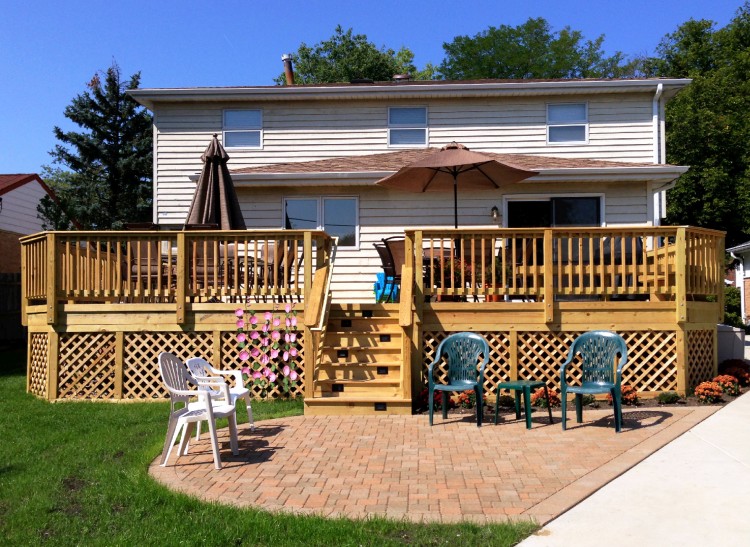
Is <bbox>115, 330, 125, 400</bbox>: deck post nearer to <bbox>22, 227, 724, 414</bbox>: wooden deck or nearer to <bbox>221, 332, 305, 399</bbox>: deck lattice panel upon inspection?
<bbox>22, 227, 724, 414</bbox>: wooden deck

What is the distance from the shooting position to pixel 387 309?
31.4 ft

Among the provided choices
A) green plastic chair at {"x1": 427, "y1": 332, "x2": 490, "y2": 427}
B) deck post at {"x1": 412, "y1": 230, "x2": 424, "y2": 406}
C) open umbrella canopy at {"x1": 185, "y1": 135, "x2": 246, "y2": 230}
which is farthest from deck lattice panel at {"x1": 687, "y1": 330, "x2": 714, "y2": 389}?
open umbrella canopy at {"x1": 185, "y1": 135, "x2": 246, "y2": 230}

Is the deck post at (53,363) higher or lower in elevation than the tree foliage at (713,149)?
lower

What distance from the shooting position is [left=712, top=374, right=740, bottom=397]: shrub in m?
8.92

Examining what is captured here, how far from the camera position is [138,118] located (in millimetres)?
26828

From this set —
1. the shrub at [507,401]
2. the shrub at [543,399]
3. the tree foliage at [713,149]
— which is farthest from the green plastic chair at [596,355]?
the tree foliage at [713,149]

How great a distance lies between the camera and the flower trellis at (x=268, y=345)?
30.3ft

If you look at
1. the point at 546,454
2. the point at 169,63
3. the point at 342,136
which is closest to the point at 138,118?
the point at 169,63

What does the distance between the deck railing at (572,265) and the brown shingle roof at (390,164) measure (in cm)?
336

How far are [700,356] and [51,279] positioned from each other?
351 inches

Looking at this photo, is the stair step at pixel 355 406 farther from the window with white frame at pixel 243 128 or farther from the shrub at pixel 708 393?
the window with white frame at pixel 243 128

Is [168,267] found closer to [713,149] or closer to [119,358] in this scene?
[119,358]

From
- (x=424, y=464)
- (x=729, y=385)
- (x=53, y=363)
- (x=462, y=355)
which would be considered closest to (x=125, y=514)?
(x=424, y=464)

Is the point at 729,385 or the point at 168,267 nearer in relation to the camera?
the point at 729,385
